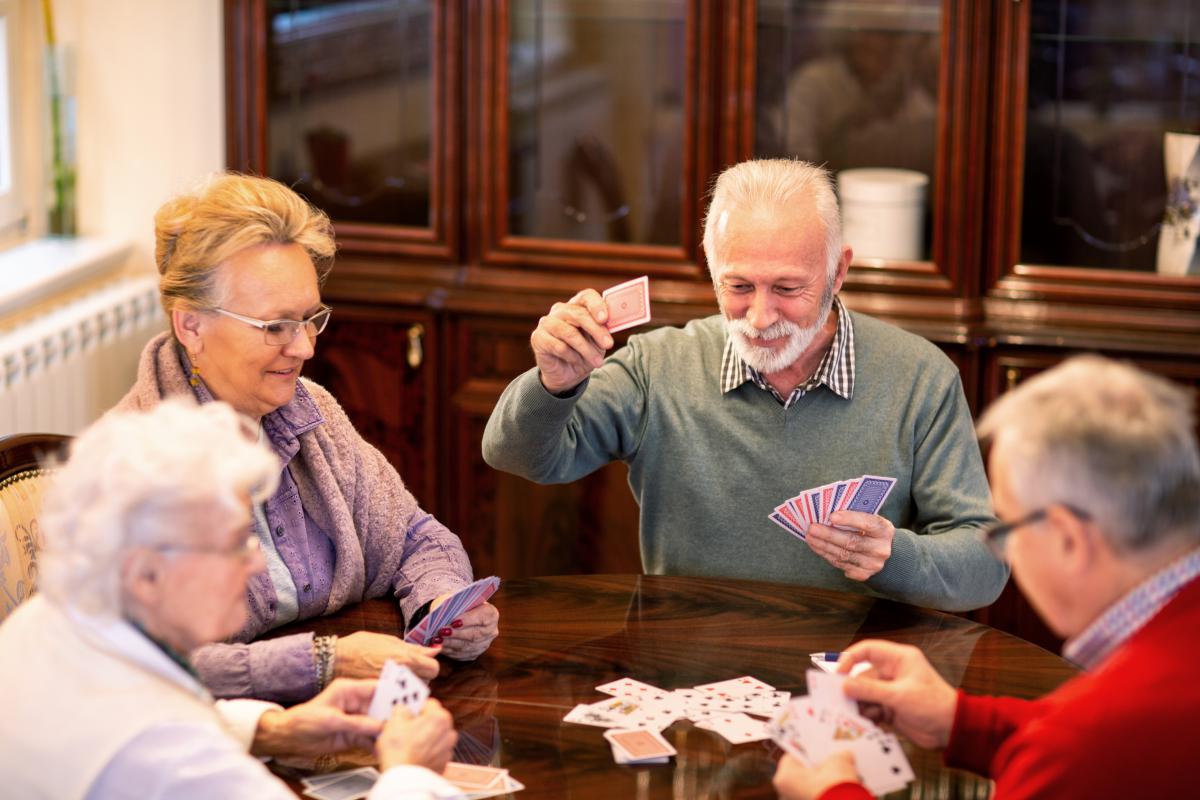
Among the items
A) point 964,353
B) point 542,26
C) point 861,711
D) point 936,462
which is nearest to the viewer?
point 861,711

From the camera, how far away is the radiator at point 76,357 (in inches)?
150

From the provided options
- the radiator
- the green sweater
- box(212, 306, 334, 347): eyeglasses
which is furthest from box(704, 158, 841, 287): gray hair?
the radiator

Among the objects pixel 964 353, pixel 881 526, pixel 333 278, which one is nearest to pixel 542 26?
pixel 333 278

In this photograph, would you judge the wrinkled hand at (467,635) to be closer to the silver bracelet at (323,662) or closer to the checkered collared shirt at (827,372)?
the silver bracelet at (323,662)

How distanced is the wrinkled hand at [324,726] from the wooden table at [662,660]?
6 centimetres

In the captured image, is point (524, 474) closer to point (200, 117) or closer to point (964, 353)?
point (964, 353)

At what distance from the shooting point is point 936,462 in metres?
2.79

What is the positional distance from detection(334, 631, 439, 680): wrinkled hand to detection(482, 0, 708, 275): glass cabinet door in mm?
2086

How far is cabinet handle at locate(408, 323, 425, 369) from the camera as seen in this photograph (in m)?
4.24

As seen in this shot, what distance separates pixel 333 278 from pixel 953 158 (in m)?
1.69

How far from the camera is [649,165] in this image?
420cm

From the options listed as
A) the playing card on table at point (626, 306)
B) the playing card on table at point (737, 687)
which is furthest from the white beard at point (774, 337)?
the playing card on table at point (737, 687)

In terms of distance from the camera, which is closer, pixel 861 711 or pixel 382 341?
pixel 861 711

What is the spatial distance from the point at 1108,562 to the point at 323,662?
1115mm
